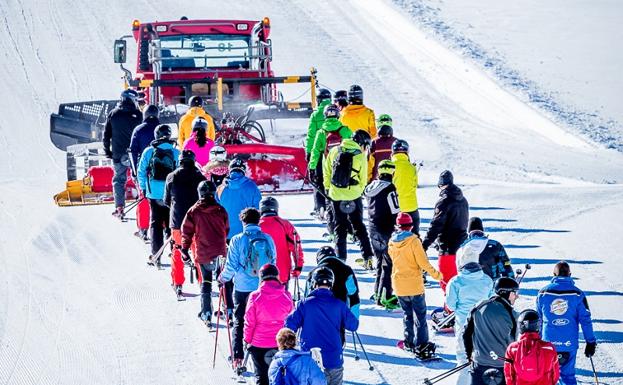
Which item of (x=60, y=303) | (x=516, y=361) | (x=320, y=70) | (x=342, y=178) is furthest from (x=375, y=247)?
(x=320, y=70)

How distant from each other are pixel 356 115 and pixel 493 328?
7471 millimetres

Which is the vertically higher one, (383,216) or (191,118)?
(191,118)

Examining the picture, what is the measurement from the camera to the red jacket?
319 inches

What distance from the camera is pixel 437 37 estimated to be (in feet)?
112

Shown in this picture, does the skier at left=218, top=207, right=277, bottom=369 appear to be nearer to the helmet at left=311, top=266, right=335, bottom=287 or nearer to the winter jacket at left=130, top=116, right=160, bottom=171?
the helmet at left=311, top=266, right=335, bottom=287

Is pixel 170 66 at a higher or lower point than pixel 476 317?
higher

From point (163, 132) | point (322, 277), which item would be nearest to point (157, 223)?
point (163, 132)

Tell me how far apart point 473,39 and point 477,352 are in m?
26.5

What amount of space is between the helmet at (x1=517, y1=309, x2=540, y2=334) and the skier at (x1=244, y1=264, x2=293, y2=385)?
1.95 metres

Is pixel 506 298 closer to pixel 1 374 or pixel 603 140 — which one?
pixel 1 374

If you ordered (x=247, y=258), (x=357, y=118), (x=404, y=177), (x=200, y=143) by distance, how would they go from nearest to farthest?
(x=247, y=258) → (x=404, y=177) → (x=200, y=143) → (x=357, y=118)

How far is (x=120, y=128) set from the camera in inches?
628

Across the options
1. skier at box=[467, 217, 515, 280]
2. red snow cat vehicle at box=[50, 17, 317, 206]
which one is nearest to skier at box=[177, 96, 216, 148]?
red snow cat vehicle at box=[50, 17, 317, 206]

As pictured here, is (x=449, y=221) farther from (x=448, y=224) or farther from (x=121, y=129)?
(x=121, y=129)
